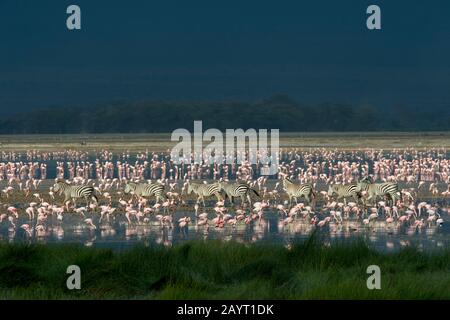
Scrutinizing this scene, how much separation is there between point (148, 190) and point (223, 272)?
526 inches

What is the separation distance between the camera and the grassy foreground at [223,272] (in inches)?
402

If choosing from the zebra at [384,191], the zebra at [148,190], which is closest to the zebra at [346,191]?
the zebra at [384,191]

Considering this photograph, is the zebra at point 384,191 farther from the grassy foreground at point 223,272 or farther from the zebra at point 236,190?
the grassy foreground at point 223,272

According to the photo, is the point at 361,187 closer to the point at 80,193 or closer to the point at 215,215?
the point at 215,215

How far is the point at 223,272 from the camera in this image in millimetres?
11805

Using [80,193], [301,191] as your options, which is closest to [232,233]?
[301,191]

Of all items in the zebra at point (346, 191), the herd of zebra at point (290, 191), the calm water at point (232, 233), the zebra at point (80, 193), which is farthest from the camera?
the zebra at point (80, 193)

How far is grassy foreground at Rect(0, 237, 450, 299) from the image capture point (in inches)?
402

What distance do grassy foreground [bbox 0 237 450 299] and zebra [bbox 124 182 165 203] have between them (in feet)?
35.5

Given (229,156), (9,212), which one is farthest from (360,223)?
(229,156)

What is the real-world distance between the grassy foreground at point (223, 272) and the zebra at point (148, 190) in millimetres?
10821

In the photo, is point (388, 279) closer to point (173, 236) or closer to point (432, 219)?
point (173, 236)

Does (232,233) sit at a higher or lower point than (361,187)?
lower
